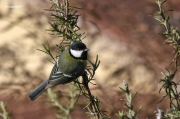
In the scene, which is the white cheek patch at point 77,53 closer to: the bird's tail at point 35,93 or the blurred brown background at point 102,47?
the bird's tail at point 35,93

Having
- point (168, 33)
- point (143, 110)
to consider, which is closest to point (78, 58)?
point (168, 33)

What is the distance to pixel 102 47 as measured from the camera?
4.52 m

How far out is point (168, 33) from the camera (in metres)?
1.33

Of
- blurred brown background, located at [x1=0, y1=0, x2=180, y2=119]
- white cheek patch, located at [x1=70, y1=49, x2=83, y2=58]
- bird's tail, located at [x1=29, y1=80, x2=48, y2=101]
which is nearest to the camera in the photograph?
white cheek patch, located at [x1=70, y1=49, x2=83, y2=58]

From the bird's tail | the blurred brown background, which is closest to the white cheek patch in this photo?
the bird's tail

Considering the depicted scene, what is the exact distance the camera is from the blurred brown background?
13.6 ft

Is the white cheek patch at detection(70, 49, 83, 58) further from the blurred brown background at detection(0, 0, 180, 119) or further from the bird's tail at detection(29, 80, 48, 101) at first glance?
the blurred brown background at detection(0, 0, 180, 119)

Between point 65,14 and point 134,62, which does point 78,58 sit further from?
point 134,62

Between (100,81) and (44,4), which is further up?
(44,4)

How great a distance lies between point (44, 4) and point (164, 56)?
55.7 inches

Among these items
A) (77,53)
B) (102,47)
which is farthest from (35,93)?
(102,47)

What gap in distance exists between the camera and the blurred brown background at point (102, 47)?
13.6 feet

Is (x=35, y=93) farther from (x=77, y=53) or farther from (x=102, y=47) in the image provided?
(x=102, y=47)

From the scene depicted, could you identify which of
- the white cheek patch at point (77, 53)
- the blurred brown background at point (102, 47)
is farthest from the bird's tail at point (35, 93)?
the blurred brown background at point (102, 47)
